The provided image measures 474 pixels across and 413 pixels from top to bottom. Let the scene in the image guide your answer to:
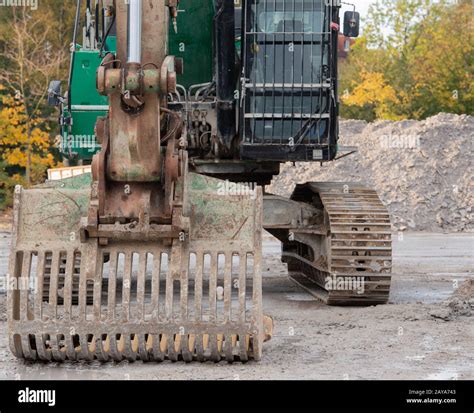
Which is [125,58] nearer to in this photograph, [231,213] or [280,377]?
[231,213]

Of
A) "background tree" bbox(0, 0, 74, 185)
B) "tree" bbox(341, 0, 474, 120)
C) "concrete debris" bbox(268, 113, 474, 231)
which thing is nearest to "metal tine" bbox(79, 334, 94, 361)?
"concrete debris" bbox(268, 113, 474, 231)

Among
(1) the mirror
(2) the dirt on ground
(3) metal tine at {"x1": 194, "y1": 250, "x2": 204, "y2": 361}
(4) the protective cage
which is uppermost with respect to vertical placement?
(1) the mirror

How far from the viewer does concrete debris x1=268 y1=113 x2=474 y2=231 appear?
82.0 ft

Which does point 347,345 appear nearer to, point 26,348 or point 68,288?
point 68,288

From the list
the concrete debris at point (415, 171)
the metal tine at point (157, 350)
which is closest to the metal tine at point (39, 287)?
the metal tine at point (157, 350)

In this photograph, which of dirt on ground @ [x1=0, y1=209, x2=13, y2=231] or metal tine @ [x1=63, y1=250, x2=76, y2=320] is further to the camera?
dirt on ground @ [x1=0, y1=209, x2=13, y2=231]

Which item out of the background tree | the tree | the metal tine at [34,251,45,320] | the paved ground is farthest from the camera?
the tree

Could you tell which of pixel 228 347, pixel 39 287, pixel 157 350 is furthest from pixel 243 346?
pixel 39 287

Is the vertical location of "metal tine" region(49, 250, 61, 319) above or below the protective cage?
below

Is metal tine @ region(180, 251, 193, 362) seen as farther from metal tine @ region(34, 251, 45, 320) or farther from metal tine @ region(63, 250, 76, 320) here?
metal tine @ region(34, 251, 45, 320)

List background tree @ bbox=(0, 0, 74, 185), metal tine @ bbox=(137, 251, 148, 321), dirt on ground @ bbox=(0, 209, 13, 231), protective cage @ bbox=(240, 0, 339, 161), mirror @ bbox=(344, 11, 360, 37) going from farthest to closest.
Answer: background tree @ bbox=(0, 0, 74, 185)
dirt on ground @ bbox=(0, 209, 13, 231)
mirror @ bbox=(344, 11, 360, 37)
protective cage @ bbox=(240, 0, 339, 161)
metal tine @ bbox=(137, 251, 148, 321)

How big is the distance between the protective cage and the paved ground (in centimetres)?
162

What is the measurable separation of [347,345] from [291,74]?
301 centimetres

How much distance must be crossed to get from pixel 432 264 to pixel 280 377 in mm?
9158
